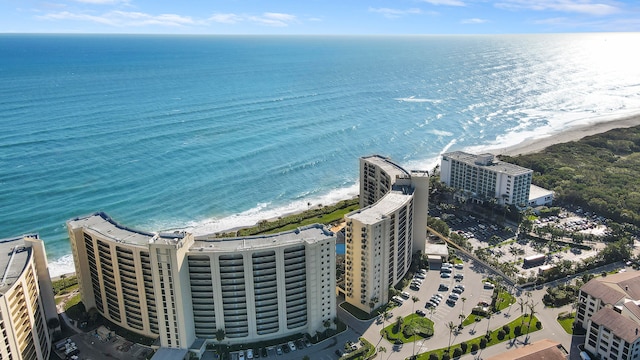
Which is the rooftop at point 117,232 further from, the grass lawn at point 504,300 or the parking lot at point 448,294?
the grass lawn at point 504,300

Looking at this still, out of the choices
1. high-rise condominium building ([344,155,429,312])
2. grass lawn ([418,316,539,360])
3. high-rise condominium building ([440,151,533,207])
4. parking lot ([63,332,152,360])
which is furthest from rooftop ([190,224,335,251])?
high-rise condominium building ([440,151,533,207])

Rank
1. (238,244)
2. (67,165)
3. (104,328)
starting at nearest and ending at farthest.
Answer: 1. (238,244)
2. (104,328)
3. (67,165)

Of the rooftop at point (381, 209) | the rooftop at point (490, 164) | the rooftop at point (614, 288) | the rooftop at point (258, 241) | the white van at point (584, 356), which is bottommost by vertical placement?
the white van at point (584, 356)

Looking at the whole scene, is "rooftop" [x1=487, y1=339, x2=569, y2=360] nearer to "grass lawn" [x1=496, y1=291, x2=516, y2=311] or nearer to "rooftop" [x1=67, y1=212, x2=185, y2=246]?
"grass lawn" [x1=496, y1=291, x2=516, y2=311]

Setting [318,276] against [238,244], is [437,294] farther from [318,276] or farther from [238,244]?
[238,244]

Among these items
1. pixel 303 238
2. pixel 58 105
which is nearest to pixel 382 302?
pixel 303 238

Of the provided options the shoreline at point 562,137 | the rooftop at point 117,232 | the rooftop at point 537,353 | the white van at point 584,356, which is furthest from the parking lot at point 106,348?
the shoreline at point 562,137

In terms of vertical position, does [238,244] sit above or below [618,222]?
above
